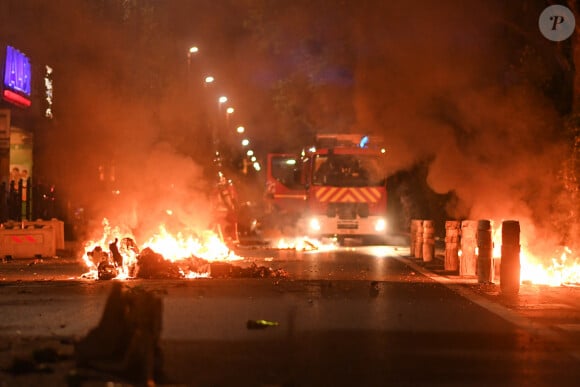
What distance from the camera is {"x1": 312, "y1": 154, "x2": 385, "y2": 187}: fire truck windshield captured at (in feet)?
85.8

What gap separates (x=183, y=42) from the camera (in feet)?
101

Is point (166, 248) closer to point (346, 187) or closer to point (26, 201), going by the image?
point (26, 201)

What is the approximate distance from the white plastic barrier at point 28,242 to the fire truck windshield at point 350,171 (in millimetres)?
9424

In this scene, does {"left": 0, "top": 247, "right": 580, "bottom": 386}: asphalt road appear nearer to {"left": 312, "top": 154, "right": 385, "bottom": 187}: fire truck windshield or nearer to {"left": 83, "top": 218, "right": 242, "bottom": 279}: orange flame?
{"left": 83, "top": 218, "right": 242, "bottom": 279}: orange flame

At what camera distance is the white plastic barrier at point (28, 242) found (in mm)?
18312

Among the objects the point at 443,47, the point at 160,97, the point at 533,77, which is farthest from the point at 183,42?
the point at 533,77

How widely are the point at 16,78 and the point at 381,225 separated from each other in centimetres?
1082

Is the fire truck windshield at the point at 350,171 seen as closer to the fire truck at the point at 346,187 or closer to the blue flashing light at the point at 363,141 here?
the fire truck at the point at 346,187

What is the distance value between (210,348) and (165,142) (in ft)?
52.6

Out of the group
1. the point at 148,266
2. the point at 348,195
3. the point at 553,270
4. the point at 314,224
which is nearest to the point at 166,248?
the point at 148,266

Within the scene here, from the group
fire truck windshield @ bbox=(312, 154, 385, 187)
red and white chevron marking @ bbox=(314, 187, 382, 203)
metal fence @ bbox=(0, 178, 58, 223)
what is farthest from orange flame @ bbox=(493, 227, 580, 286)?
metal fence @ bbox=(0, 178, 58, 223)

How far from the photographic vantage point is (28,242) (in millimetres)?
18625

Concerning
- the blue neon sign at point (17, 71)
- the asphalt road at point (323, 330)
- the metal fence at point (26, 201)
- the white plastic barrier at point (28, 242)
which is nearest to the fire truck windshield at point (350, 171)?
the metal fence at point (26, 201)

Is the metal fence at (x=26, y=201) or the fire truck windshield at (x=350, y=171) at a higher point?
the fire truck windshield at (x=350, y=171)
